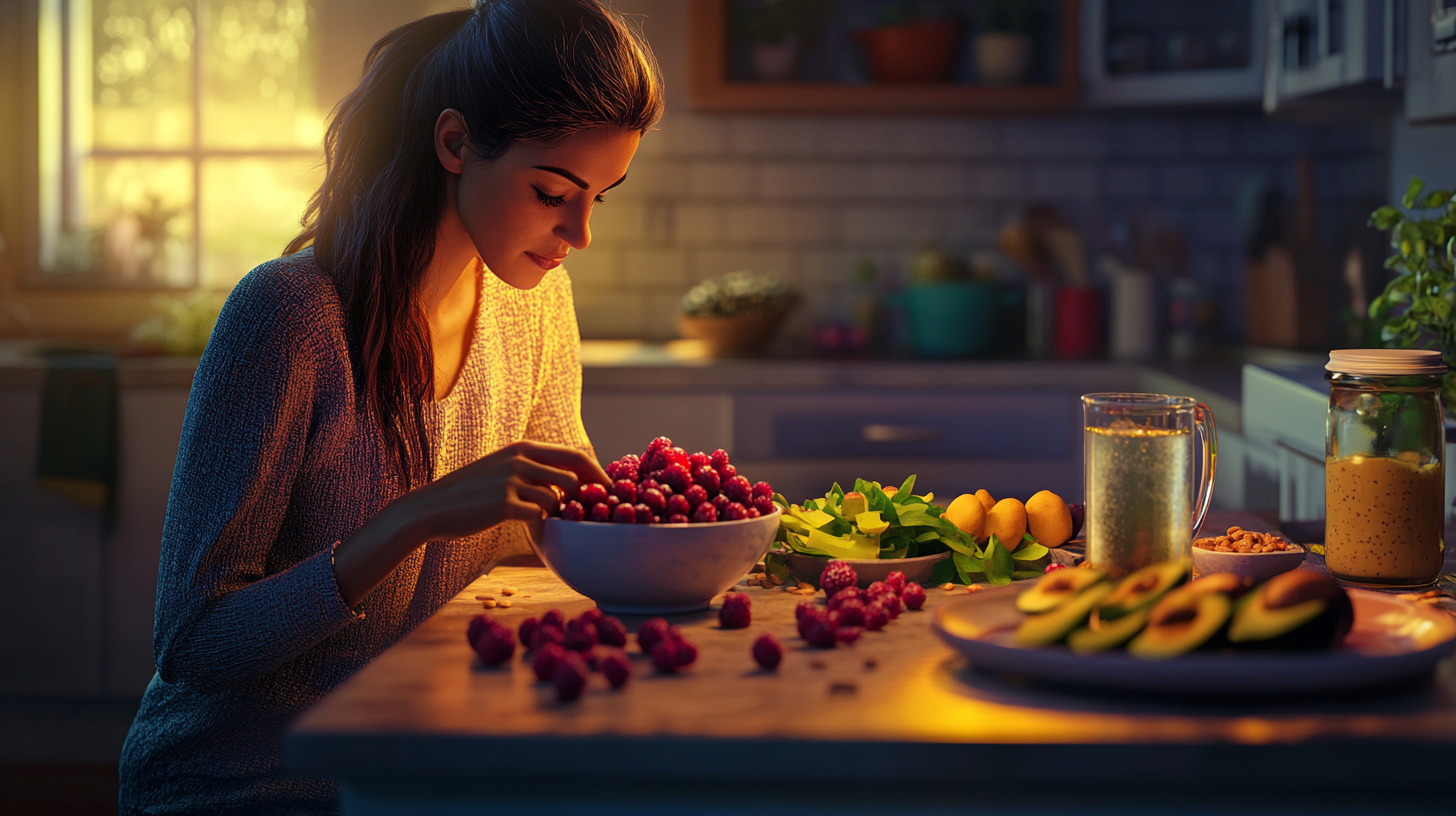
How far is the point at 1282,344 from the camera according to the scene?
11.0 feet

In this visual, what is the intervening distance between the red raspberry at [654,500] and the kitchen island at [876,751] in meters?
0.22

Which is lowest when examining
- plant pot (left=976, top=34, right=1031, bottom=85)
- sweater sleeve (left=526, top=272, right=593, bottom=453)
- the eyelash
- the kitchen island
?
the kitchen island

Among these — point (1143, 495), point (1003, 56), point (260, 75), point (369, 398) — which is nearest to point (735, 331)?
point (1003, 56)

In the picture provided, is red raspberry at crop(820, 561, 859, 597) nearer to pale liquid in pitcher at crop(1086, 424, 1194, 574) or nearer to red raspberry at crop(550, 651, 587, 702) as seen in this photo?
pale liquid in pitcher at crop(1086, 424, 1194, 574)

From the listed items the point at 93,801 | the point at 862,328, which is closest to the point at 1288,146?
the point at 862,328

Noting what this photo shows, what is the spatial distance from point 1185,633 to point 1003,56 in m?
2.86

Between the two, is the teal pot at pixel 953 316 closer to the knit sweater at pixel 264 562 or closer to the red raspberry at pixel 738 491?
the knit sweater at pixel 264 562

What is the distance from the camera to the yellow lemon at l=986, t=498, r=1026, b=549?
1.24 metres

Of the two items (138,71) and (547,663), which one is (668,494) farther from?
(138,71)

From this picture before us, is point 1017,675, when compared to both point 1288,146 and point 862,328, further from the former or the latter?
point 1288,146

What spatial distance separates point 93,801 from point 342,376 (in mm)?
1985

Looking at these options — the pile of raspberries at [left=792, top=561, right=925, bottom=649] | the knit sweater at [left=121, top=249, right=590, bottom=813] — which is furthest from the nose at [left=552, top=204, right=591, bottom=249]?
the pile of raspberries at [left=792, top=561, right=925, bottom=649]

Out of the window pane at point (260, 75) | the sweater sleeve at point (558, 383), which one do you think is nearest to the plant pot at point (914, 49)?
the window pane at point (260, 75)

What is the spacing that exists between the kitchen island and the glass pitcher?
0.24m
